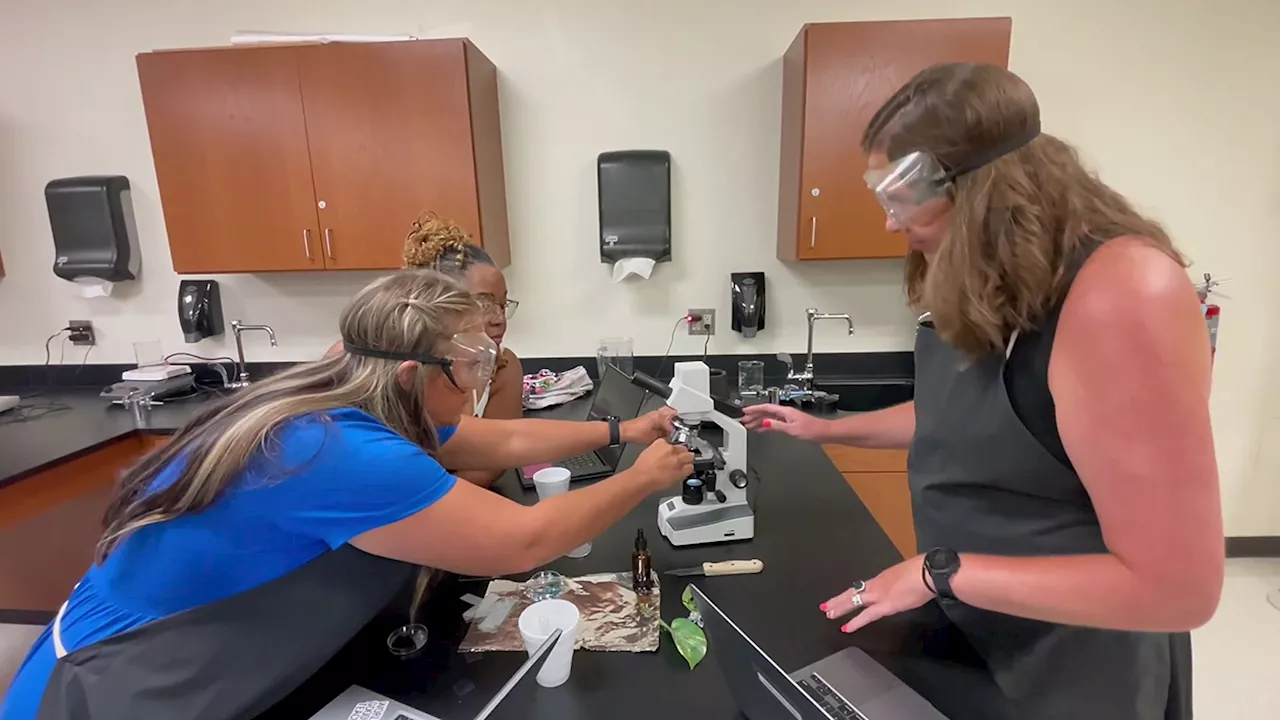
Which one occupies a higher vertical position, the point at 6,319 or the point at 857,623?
the point at 6,319

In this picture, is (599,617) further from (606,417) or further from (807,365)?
(807,365)

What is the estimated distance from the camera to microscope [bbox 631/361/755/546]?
4.26 ft

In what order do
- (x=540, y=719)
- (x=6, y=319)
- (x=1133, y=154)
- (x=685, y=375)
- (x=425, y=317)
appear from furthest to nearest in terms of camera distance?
1. (x=6, y=319)
2. (x=1133, y=154)
3. (x=685, y=375)
4. (x=425, y=317)
5. (x=540, y=719)

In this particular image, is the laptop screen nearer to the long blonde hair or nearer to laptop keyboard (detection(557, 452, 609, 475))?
laptop keyboard (detection(557, 452, 609, 475))

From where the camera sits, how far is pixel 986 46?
7.18 feet

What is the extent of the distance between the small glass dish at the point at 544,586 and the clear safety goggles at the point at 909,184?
0.85 m

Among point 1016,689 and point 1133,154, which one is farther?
point 1133,154

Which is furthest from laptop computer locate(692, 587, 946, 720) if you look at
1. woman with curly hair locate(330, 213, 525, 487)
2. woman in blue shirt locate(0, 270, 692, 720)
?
woman with curly hair locate(330, 213, 525, 487)

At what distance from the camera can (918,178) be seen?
0.88 meters

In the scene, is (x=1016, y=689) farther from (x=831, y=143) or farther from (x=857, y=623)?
(x=831, y=143)

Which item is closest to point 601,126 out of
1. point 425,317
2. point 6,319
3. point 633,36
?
point 633,36

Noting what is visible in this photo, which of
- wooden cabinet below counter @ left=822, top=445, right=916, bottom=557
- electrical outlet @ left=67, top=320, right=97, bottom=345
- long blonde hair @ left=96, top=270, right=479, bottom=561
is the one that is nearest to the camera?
long blonde hair @ left=96, top=270, right=479, bottom=561

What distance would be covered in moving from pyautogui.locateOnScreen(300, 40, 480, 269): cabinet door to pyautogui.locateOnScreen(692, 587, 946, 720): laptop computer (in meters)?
1.97

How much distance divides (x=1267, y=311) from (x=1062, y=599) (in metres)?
2.95
